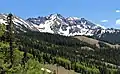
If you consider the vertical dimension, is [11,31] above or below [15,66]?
above

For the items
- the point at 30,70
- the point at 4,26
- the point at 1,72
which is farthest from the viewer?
the point at 30,70

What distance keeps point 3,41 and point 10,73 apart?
373 cm

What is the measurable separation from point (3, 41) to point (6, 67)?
3105mm

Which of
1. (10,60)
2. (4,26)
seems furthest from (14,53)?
(4,26)

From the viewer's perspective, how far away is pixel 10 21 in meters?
35.8

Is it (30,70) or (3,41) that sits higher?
(3,41)

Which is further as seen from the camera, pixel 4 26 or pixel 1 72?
pixel 4 26

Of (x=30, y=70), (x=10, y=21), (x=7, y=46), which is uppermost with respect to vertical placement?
(x=10, y=21)

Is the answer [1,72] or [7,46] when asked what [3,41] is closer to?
[7,46]

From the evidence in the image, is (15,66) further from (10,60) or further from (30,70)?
(30,70)

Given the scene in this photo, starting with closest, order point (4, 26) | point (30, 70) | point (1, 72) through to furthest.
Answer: point (1, 72) → point (4, 26) → point (30, 70)

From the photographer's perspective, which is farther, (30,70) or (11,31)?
(30,70)

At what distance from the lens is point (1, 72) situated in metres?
32.0

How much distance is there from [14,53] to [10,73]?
148 inches
